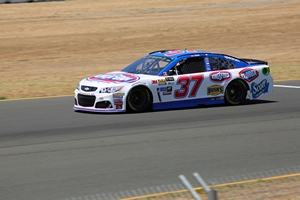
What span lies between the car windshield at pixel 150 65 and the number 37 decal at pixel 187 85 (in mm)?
512

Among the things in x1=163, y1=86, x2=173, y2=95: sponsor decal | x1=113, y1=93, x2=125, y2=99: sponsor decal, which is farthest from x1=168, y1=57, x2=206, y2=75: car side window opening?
x1=113, y1=93, x2=125, y2=99: sponsor decal

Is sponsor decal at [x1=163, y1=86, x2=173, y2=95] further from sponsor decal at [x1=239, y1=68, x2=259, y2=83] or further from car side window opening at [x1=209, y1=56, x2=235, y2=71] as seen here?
sponsor decal at [x1=239, y1=68, x2=259, y2=83]

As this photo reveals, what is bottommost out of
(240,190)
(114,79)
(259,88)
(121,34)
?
(240,190)

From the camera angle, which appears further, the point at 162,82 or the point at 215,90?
the point at 215,90

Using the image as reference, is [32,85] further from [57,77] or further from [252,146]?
[252,146]

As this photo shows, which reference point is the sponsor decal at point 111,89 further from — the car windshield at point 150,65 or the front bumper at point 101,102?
the car windshield at point 150,65

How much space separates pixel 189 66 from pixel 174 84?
643 millimetres

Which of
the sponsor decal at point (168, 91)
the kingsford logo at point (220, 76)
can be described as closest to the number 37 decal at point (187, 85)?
the sponsor decal at point (168, 91)

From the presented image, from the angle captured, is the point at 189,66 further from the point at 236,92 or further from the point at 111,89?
the point at 111,89

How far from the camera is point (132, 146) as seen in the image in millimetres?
10039

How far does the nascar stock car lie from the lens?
1291 cm

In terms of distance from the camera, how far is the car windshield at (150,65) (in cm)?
1355

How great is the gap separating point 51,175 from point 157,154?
1880mm

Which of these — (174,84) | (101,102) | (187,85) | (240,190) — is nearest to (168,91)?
(174,84)
